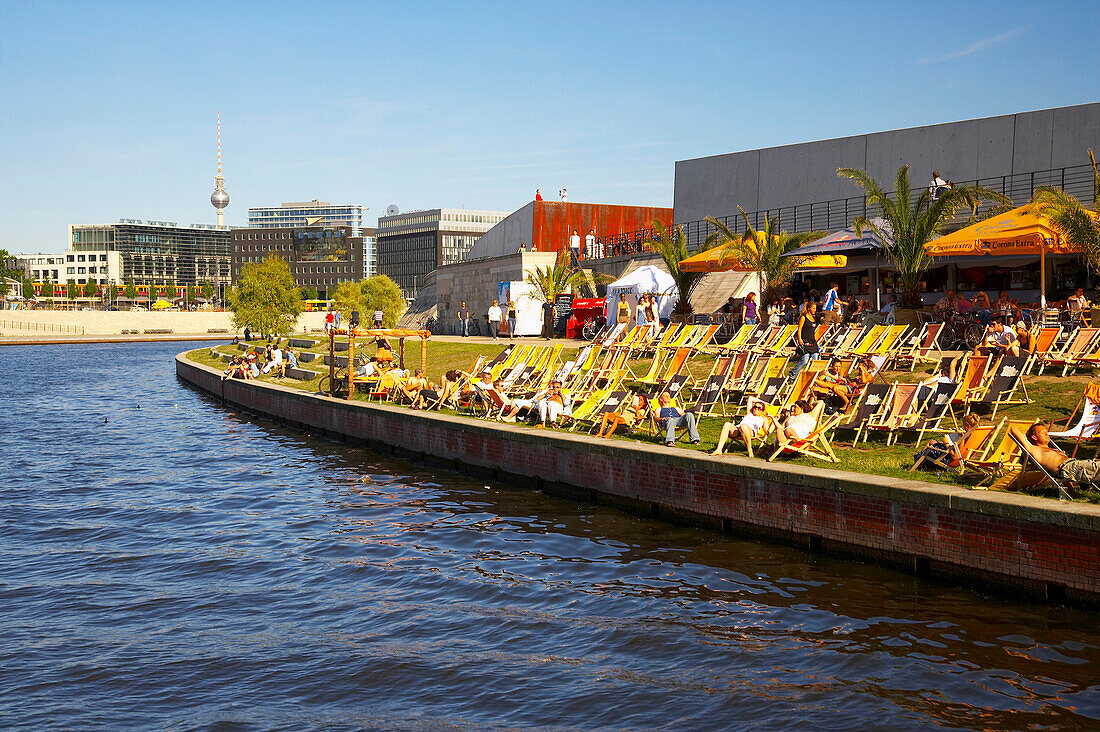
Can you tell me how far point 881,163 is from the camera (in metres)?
30.2

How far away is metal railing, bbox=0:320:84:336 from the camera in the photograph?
3629 inches

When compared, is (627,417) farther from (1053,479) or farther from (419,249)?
(419,249)

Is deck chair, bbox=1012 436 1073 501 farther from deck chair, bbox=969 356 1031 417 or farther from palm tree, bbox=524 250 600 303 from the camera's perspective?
palm tree, bbox=524 250 600 303

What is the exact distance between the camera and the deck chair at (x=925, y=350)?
17.5 metres

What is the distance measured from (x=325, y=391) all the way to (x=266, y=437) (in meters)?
1.68

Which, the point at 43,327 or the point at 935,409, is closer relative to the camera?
the point at 935,409

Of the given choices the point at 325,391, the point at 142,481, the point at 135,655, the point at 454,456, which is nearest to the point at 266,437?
the point at 325,391

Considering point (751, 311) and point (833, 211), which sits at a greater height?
point (833, 211)

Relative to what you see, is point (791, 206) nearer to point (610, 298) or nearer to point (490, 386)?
point (610, 298)

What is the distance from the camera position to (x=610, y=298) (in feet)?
96.5

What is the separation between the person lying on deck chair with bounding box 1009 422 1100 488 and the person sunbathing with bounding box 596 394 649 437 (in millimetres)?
5887

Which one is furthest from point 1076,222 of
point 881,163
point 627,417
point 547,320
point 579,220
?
point 579,220

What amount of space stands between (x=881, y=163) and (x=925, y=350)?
46.6 ft

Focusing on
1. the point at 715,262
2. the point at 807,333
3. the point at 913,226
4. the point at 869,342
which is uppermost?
the point at 913,226
